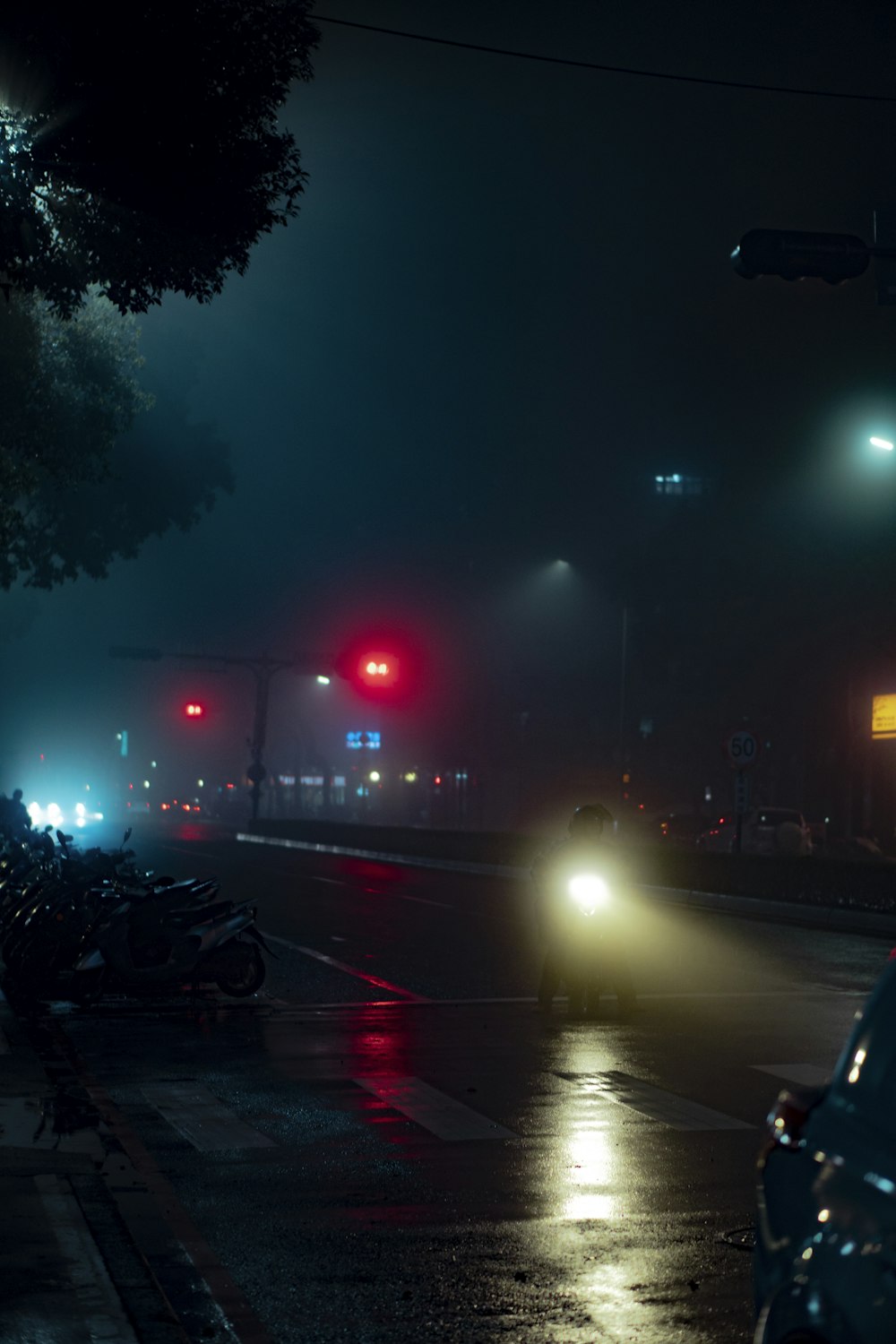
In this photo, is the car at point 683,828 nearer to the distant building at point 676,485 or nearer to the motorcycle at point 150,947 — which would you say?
the motorcycle at point 150,947

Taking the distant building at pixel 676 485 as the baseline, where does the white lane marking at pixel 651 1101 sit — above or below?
below

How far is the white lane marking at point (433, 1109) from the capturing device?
964 cm

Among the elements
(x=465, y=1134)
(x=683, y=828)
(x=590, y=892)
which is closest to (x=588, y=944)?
(x=590, y=892)

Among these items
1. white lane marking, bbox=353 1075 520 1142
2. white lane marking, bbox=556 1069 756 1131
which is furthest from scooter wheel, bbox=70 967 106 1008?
white lane marking, bbox=556 1069 756 1131

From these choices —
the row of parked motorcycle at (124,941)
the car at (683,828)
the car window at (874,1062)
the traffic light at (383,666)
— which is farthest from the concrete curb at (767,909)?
the car window at (874,1062)

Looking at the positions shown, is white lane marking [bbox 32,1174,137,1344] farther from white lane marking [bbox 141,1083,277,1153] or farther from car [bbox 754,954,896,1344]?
car [bbox 754,954,896,1344]

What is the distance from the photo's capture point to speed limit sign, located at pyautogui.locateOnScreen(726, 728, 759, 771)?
31.8 metres

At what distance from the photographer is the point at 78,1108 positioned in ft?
32.9

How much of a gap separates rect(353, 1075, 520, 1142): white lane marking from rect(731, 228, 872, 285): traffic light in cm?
772

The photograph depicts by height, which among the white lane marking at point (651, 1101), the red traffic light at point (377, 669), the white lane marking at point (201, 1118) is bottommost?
the white lane marking at point (201, 1118)

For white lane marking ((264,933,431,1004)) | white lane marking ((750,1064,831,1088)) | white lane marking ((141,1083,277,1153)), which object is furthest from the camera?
white lane marking ((264,933,431,1004))

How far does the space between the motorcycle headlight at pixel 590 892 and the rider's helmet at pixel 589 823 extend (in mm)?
700

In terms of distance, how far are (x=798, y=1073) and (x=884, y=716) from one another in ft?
155

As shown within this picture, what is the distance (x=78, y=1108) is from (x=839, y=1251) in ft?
23.9
